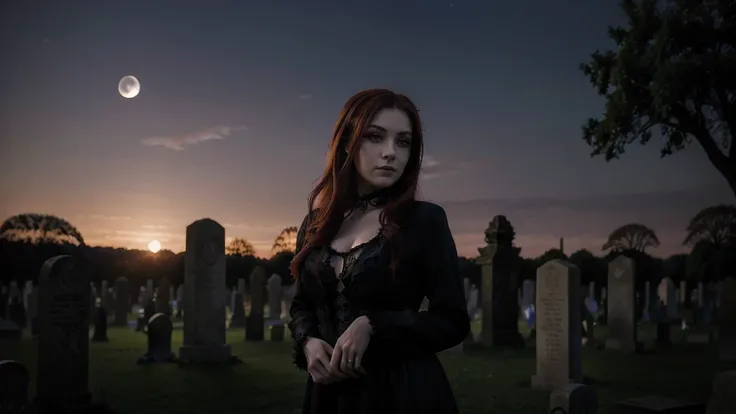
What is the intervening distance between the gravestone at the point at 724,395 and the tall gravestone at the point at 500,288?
11877mm

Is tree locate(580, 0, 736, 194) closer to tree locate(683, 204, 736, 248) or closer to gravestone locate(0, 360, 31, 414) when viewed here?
tree locate(683, 204, 736, 248)

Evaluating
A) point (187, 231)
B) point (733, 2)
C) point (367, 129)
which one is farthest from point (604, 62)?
point (367, 129)

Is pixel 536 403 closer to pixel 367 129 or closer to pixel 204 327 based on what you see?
pixel 204 327

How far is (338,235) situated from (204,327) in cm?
1135

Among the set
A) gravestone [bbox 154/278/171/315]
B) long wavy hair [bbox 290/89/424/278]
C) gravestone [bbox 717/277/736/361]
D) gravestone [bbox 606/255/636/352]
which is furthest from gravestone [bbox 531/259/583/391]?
gravestone [bbox 154/278/171/315]

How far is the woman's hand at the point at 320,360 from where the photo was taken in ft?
7.52

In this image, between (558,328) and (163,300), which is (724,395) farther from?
(163,300)

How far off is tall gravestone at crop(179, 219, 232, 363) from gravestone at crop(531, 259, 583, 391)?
19.2 feet

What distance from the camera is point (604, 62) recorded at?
22.2 metres

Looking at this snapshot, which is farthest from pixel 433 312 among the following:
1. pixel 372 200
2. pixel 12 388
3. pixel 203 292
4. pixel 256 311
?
pixel 256 311

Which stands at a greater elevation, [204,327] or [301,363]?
[301,363]

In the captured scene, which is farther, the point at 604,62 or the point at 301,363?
the point at 604,62

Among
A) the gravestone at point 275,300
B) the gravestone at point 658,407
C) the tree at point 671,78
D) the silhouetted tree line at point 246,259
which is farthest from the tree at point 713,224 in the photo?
the gravestone at point 658,407

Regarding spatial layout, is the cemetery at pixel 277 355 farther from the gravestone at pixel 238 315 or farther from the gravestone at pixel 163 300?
the gravestone at pixel 163 300
